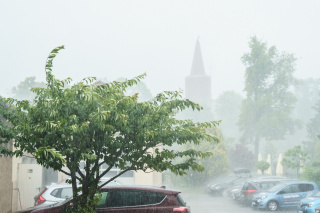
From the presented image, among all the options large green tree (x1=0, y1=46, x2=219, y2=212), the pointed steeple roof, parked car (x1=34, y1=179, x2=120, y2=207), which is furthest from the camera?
the pointed steeple roof

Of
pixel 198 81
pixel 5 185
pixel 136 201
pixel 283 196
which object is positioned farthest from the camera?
pixel 198 81

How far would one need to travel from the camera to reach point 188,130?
1002cm

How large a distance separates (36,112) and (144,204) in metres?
3.34

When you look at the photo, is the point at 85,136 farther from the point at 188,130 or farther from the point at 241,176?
the point at 241,176

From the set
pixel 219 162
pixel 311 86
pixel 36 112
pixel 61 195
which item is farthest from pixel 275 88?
pixel 36 112

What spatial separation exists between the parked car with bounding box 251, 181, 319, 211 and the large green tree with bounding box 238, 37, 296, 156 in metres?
43.8

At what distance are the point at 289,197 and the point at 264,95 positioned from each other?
48.0 m

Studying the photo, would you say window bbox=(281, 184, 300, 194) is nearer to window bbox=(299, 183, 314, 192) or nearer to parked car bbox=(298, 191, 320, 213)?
window bbox=(299, 183, 314, 192)

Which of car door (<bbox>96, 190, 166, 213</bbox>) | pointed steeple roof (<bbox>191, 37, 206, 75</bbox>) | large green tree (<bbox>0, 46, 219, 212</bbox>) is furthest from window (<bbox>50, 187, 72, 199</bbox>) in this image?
pointed steeple roof (<bbox>191, 37, 206, 75</bbox>)

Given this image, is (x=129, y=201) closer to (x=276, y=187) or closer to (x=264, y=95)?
(x=276, y=187)

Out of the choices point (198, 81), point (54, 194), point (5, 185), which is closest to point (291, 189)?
Answer: point (54, 194)

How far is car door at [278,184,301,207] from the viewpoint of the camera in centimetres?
2267

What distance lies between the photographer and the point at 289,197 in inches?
895

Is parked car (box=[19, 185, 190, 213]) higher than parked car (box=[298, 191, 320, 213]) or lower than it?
higher
